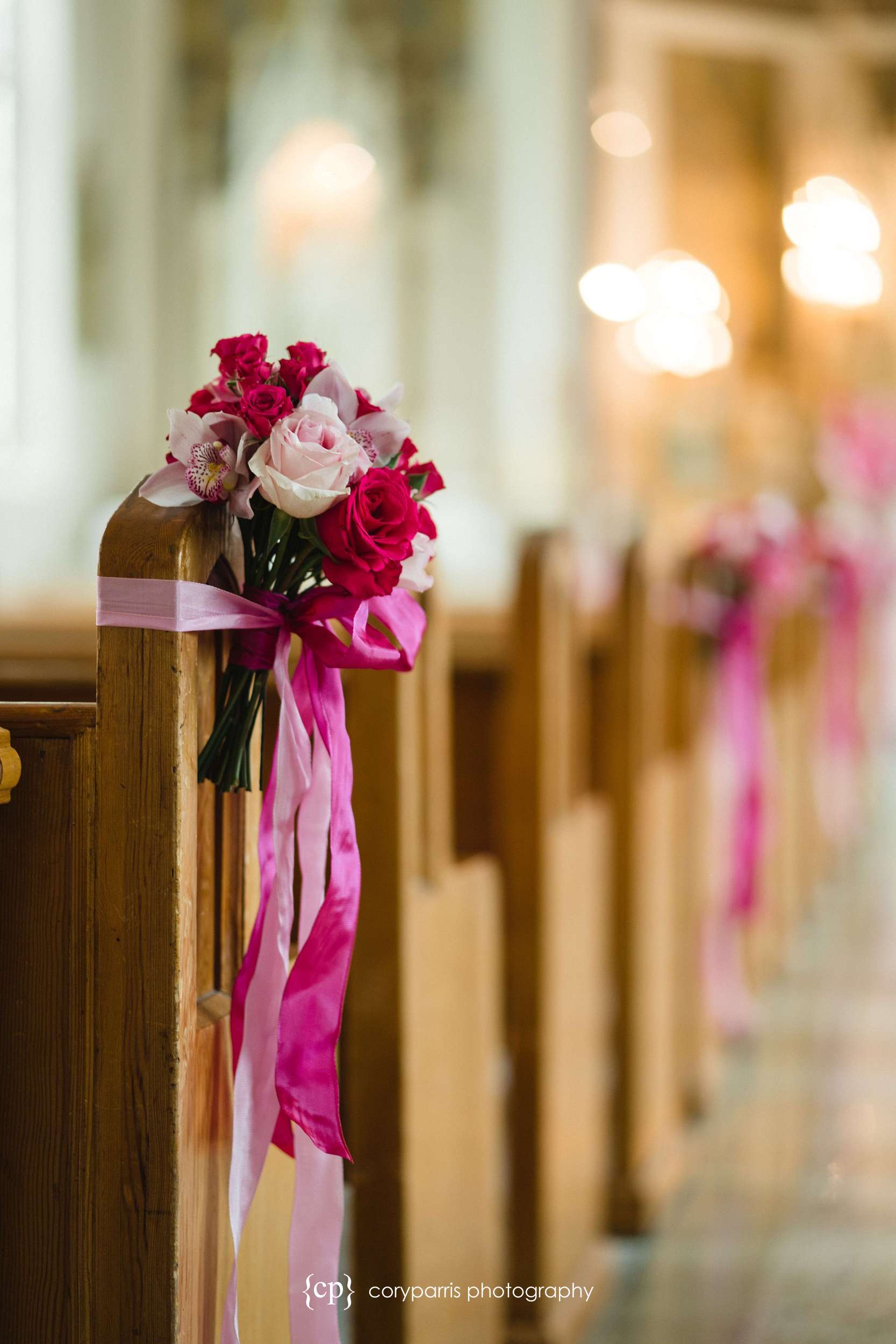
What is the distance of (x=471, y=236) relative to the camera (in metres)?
6.70

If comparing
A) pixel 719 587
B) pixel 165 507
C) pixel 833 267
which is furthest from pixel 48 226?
pixel 833 267

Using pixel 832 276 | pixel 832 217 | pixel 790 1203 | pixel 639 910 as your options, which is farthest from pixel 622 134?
pixel 790 1203

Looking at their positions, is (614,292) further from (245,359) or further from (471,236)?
(245,359)

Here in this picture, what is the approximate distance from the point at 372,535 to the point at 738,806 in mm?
2482

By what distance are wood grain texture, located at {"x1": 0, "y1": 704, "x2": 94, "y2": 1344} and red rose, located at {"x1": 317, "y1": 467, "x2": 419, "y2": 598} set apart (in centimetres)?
24

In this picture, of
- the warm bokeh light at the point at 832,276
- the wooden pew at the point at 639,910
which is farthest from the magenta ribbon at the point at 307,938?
the warm bokeh light at the point at 832,276

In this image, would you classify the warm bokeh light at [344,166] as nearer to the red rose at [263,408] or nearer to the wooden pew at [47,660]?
the wooden pew at [47,660]

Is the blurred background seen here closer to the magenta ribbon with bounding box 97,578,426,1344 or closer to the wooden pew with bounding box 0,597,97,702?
the wooden pew with bounding box 0,597,97,702

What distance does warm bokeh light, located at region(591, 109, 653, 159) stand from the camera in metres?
7.32

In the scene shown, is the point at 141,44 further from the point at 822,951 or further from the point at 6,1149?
the point at 6,1149

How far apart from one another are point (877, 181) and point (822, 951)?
5780 millimetres

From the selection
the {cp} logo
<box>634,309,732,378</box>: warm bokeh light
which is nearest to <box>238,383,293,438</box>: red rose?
the {cp} logo

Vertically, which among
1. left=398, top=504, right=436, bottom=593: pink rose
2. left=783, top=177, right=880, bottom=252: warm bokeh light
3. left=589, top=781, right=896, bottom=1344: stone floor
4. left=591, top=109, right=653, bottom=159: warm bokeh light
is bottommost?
left=589, top=781, right=896, bottom=1344: stone floor

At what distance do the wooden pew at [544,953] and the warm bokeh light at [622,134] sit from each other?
5.59m
